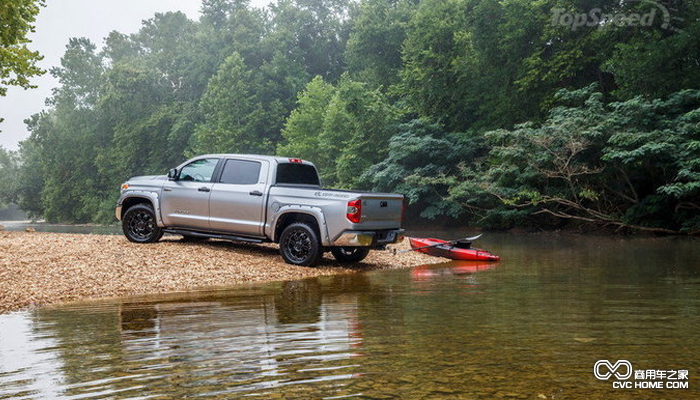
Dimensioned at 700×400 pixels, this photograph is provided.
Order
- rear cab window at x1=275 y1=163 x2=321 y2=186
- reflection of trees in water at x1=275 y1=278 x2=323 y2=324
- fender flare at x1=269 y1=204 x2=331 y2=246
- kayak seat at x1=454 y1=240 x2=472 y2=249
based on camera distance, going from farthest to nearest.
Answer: kayak seat at x1=454 y1=240 x2=472 y2=249 → rear cab window at x1=275 y1=163 x2=321 y2=186 → fender flare at x1=269 y1=204 x2=331 y2=246 → reflection of trees in water at x1=275 y1=278 x2=323 y2=324

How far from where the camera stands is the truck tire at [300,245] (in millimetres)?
10953

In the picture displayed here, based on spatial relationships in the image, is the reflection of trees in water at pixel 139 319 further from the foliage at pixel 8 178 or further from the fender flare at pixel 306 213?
the foliage at pixel 8 178

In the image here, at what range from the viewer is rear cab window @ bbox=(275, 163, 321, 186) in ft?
39.1

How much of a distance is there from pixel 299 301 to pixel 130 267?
3.89 m

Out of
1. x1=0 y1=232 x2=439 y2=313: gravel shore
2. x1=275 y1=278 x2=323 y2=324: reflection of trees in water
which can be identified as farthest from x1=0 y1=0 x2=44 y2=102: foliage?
x1=275 y1=278 x2=323 y2=324: reflection of trees in water

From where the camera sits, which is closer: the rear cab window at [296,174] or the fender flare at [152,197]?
the rear cab window at [296,174]

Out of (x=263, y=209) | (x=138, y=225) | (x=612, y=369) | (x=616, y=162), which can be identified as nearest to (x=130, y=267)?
(x=263, y=209)

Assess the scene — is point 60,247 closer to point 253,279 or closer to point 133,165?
point 253,279

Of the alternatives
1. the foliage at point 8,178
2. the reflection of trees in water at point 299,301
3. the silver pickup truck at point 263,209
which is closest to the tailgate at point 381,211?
the silver pickup truck at point 263,209

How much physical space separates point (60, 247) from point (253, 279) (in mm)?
4675

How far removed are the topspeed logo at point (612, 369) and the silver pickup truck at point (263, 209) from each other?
685cm

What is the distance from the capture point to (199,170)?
491 inches

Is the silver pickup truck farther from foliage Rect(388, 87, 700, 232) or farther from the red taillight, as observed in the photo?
foliage Rect(388, 87, 700, 232)

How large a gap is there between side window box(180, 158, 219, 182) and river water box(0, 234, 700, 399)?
14.7 ft
